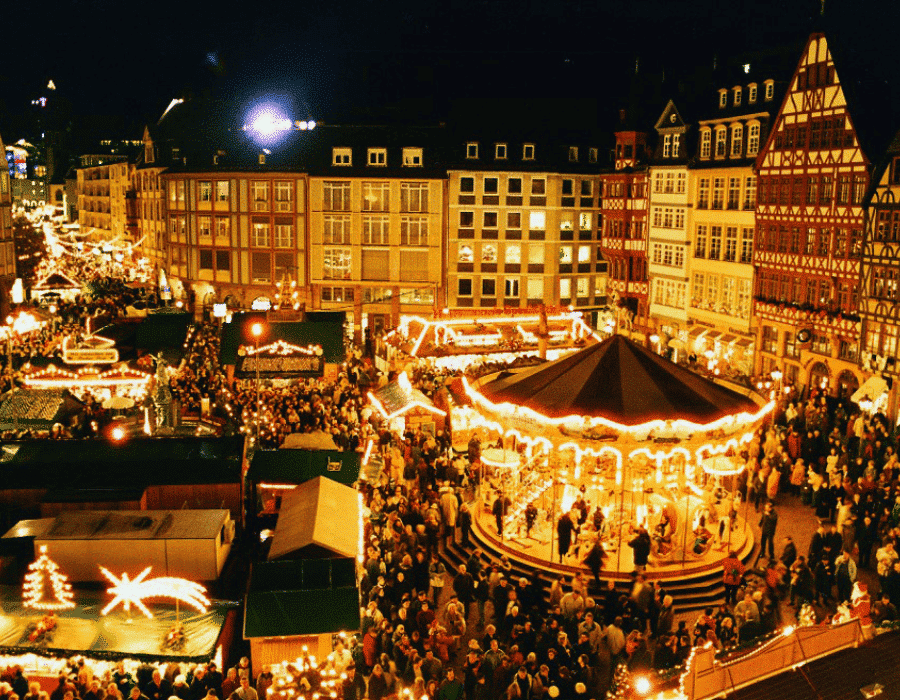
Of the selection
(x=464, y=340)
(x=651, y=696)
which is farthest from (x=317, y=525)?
(x=464, y=340)

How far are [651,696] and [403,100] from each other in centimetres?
4719

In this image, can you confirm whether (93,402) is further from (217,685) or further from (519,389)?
(217,685)

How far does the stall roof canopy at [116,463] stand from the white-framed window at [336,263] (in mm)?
29029

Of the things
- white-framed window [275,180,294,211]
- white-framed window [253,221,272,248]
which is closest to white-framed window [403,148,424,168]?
white-framed window [275,180,294,211]

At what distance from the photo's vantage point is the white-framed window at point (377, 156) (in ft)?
151

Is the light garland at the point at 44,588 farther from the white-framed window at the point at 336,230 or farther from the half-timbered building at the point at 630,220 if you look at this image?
the white-framed window at the point at 336,230

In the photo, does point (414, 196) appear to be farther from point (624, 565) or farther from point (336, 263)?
point (624, 565)

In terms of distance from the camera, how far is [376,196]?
4600 centimetres

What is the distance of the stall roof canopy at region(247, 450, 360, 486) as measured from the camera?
59.6 feet

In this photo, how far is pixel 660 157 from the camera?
39.4m

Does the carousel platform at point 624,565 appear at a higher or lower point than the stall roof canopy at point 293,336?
lower

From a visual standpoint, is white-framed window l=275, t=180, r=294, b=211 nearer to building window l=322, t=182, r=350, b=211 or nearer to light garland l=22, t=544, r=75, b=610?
building window l=322, t=182, r=350, b=211

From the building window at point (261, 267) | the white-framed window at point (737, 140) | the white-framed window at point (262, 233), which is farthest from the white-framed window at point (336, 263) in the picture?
the white-framed window at point (737, 140)

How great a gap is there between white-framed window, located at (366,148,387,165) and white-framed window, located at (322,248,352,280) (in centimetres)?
466
